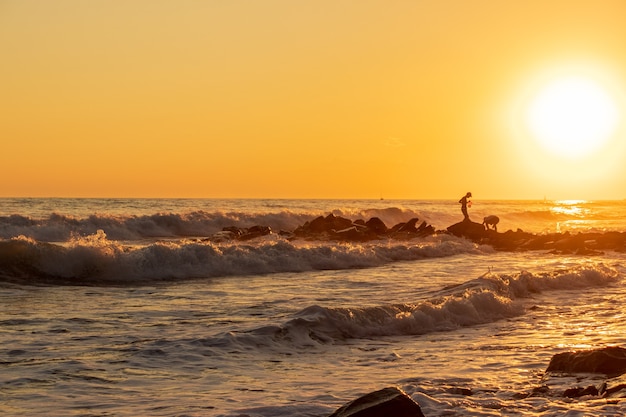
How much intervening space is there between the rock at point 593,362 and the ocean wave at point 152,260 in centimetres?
1457

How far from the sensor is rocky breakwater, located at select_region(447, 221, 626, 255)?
35.7 m

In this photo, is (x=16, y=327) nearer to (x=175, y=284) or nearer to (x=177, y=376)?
(x=177, y=376)

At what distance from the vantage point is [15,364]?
1055 centimetres

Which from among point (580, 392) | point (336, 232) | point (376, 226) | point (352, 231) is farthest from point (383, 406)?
point (376, 226)

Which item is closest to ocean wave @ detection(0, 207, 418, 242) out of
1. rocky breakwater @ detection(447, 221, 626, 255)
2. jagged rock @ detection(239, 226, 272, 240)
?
jagged rock @ detection(239, 226, 272, 240)

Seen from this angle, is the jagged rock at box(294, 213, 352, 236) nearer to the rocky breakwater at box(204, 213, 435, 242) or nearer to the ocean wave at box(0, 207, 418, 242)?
the rocky breakwater at box(204, 213, 435, 242)

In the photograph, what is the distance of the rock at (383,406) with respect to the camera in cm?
726

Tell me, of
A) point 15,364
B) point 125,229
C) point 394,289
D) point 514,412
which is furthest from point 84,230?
point 514,412

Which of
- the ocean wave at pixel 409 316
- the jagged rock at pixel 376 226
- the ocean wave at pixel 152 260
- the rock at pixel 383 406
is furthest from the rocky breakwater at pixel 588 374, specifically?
the jagged rock at pixel 376 226

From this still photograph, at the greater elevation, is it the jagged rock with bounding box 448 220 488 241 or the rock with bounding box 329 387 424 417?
the jagged rock with bounding box 448 220 488 241

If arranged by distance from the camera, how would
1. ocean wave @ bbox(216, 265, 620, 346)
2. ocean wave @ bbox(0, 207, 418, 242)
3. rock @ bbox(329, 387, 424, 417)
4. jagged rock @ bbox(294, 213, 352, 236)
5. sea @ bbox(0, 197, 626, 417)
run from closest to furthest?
rock @ bbox(329, 387, 424, 417), sea @ bbox(0, 197, 626, 417), ocean wave @ bbox(216, 265, 620, 346), jagged rock @ bbox(294, 213, 352, 236), ocean wave @ bbox(0, 207, 418, 242)

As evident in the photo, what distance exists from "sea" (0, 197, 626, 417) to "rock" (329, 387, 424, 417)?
45.1 inches

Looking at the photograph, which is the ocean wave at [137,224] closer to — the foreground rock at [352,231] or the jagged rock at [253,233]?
the jagged rock at [253,233]

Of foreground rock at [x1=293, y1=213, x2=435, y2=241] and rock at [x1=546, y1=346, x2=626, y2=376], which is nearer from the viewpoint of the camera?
rock at [x1=546, y1=346, x2=626, y2=376]
